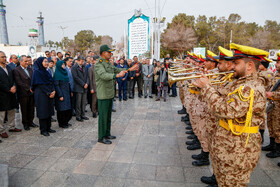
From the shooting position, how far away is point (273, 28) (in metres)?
41.8

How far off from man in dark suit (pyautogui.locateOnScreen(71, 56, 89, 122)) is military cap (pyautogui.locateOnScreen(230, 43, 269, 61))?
4.98 meters

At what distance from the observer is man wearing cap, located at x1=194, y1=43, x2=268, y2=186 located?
6.30 feet

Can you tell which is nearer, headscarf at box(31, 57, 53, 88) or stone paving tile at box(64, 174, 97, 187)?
stone paving tile at box(64, 174, 97, 187)

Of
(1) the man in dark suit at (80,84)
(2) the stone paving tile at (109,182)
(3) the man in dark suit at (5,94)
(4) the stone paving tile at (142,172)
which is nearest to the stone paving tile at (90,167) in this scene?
(2) the stone paving tile at (109,182)

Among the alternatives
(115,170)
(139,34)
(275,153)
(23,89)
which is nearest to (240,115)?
(115,170)

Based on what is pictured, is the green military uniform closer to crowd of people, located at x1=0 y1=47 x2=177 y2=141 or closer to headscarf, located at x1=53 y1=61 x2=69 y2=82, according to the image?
crowd of people, located at x1=0 y1=47 x2=177 y2=141

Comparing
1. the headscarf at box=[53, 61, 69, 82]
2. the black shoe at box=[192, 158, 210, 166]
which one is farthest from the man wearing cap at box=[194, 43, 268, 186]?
the headscarf at box=[53, 61, 69, 82]

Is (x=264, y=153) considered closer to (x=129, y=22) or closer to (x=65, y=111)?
(x=65, y=111)

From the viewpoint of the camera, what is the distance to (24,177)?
3139mm

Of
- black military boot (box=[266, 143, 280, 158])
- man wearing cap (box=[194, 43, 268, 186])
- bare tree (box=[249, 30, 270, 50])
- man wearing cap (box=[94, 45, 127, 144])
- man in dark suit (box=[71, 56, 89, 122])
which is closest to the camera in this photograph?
man wearing cap (box=[194, 43, 268, 186])

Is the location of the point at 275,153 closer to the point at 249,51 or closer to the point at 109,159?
the point at 249,51

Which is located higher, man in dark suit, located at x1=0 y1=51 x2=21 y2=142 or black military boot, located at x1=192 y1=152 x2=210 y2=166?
man in dark suit, located at x1=0 y1=51 x2=21 y2=142

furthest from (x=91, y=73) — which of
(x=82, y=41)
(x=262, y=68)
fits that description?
(x=82, y=41)

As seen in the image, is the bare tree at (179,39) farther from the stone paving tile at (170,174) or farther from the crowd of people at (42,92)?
the stone paving tile at (170,174)
